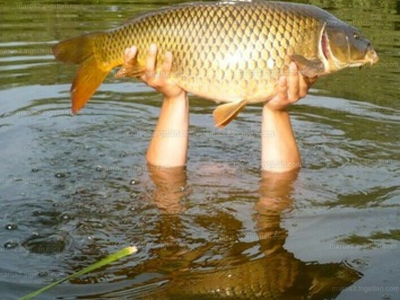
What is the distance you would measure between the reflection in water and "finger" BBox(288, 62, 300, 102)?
55 cm

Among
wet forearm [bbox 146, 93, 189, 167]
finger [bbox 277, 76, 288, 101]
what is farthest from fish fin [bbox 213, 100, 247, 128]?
wet forearm [bbox 146, 93, 189, 167]

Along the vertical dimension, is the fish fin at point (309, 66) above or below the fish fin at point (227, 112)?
above

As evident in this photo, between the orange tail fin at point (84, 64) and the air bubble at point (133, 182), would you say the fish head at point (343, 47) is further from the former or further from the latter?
the air bubble at point (133, 182)

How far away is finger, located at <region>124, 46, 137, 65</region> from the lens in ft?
10.6

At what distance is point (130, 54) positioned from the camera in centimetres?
324

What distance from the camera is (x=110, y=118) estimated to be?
5.04m

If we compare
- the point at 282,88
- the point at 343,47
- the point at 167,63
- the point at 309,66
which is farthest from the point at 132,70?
the point at 343,47

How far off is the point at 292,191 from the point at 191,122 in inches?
55.9

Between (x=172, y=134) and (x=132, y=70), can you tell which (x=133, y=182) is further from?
(x=132, y=70)

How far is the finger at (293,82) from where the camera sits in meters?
3.08

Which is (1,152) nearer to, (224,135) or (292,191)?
(224,135)

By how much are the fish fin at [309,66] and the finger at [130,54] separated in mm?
655

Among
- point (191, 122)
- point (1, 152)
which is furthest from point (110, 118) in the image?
point (1, 152)

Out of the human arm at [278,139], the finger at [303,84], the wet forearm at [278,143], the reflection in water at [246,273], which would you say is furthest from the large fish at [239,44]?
the wet forearm at [278,143]
